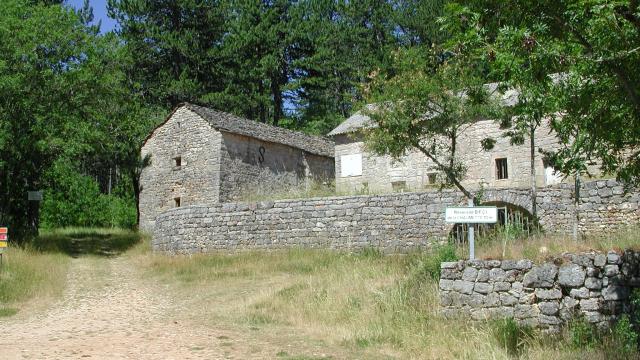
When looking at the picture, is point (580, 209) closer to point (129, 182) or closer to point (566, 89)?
point (566, 89)

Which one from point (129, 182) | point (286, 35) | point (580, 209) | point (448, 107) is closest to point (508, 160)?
point (580, 209)

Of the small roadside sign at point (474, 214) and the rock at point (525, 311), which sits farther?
the small roadside sign at point (474, 214)

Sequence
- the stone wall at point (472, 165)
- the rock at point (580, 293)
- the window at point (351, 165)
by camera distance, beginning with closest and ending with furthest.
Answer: the rock at point (580, 293)
the stone wall at point (472, 165)
the window at point (351, 165)

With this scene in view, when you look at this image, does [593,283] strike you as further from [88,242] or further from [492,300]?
[88,242]

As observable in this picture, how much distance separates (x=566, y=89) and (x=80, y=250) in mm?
21052

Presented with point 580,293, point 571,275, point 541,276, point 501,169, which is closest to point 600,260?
point 571,275

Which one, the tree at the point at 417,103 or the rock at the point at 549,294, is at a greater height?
the tree at the point at 417,103

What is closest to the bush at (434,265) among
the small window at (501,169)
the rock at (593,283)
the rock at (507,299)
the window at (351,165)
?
the rock at (507,299)

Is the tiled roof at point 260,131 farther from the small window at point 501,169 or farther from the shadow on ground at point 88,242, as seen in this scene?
the small window at point 501,169

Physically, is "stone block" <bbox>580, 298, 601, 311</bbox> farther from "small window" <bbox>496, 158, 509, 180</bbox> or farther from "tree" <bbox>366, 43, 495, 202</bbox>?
"small window" <bbox>496, 158, 509, 180</bbox>

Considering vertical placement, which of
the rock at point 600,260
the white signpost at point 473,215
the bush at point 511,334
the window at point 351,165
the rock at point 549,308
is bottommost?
the bush at point 511,334

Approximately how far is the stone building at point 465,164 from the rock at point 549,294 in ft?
38.5

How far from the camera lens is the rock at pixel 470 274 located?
9.28m

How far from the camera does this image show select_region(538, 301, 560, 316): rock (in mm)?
8359
